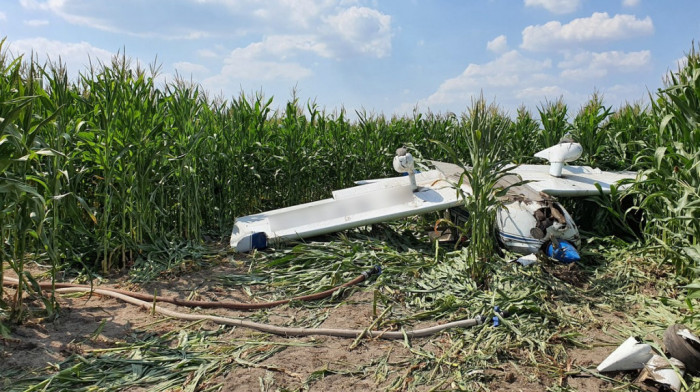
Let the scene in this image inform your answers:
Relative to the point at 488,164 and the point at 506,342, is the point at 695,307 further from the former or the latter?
the point at 488,164

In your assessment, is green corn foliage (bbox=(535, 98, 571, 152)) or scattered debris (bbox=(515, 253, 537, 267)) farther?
green corn foliage (bbox=(535, 98, 571, 152))

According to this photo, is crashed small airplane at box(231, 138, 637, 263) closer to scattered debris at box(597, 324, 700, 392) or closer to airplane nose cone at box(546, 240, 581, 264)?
airplane nose cone at box(546, 240, 581, 264)

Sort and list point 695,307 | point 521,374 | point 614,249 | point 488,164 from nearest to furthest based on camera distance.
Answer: point 521,374 < point 695,307 < point 488,164 < point 614,249

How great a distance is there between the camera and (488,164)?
13.6ft

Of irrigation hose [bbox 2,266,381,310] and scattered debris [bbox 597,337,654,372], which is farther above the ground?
irrigation hose [bbox 2,266,381,310]

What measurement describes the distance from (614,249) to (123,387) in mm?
4977

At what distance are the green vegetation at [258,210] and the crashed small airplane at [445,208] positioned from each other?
0.77ft

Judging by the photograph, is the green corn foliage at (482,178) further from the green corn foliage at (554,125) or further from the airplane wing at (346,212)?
the green corn foliage at (554,125)

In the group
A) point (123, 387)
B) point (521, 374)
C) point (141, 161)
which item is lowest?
point (521, 374)

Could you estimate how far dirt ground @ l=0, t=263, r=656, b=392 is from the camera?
115 inches

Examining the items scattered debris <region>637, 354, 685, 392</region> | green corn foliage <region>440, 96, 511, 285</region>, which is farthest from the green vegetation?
scattered debris <region>637, 354, 685, 392</region>

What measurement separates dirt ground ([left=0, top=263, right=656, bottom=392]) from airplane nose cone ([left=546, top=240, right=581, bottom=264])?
82cm

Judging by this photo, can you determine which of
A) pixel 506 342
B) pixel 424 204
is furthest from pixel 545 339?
pixel 424 204

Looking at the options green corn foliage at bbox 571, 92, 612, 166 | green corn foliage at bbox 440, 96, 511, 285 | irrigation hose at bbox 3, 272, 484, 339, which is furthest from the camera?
green corn foliage at bbox 571, 92, 612, 166
